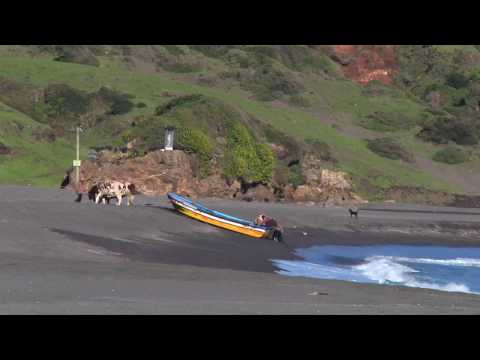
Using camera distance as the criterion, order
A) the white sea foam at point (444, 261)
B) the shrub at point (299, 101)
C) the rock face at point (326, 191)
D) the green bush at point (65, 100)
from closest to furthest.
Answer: the white sea foam at point (444, 261), the rock face at point (326, 191), the green bush at point (65, 100), the shrub at point (299, 101)

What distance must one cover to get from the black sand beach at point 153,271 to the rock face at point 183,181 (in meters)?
7.82

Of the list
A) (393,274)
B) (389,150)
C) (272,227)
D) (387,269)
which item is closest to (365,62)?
(389,150)

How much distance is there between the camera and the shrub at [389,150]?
265 feet

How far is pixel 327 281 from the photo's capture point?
75.8 feet

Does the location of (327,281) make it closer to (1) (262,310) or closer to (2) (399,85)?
(1) (262,310)

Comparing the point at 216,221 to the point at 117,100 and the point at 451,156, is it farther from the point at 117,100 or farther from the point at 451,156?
the point at 451,156

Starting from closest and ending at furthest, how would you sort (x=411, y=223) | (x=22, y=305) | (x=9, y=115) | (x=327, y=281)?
1. (x=22, y=305)
2. (x=327, y=281)
3. (x=411, y=223)
4. (x=9, y=115)

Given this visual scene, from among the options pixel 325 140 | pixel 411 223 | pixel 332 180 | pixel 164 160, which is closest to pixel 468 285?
pixel 411 223

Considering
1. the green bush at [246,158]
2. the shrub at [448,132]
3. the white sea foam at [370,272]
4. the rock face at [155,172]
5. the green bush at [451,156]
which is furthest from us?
the shrub at [448,132]

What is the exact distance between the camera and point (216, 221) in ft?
122

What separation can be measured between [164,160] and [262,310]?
36.7 meters

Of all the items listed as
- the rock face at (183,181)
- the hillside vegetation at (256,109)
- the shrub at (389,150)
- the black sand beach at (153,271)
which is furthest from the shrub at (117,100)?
the black sand beach at (153,271)

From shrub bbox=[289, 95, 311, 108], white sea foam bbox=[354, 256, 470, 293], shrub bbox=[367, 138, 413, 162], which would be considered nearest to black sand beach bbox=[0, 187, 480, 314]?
white sea foam bbox=[354, 256, 470, 293]

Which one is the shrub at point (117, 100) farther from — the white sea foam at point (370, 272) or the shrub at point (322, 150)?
the white sea foam at point (370, 272)
